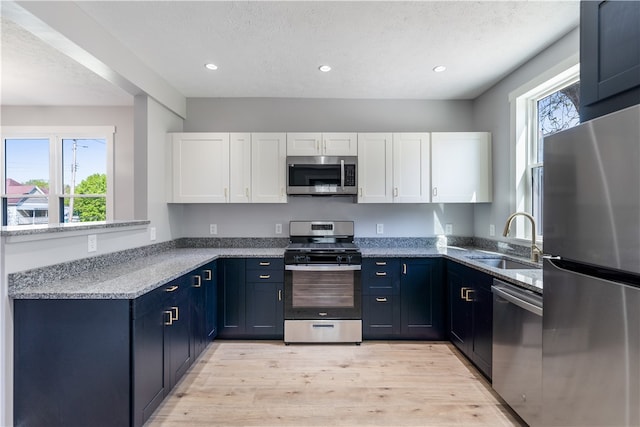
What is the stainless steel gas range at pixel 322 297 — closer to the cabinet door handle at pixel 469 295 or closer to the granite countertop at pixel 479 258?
the granite countertop at pixel 479 258

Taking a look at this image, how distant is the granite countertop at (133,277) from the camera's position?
160 cm

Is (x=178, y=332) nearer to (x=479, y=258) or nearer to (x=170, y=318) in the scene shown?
(x=170, y=318)

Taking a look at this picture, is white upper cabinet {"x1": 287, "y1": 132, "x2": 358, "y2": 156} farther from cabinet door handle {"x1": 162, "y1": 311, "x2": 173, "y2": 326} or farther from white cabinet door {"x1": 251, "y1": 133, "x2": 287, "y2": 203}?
cabinet door handle {"x1": 162, "y1": 311, "x2": 173, "y2": 326}

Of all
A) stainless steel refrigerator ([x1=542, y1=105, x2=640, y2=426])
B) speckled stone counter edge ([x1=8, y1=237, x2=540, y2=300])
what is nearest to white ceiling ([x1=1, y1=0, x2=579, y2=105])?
stainless steel refrigerator ([x1=542, y1=105, x2=640, y2=426])

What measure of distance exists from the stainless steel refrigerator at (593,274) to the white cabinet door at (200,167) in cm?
282

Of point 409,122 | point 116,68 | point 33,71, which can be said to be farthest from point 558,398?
point 33,71

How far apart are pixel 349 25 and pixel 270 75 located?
1.06 meters

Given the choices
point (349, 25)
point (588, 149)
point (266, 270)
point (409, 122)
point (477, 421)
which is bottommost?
point (477, 421)

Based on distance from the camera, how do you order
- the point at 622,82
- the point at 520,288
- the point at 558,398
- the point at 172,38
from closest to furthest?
the point at 622,82
the point at 558,398
the point at 520,288
the point at 172,38

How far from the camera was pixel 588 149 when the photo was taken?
117 centimetres

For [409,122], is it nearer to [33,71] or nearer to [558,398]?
[558,398]

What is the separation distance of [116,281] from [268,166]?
71.9 inches

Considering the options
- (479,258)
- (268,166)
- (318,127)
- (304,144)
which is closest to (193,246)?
(268,166)

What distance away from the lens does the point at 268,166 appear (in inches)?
129
